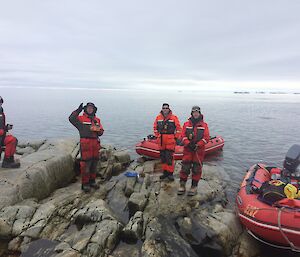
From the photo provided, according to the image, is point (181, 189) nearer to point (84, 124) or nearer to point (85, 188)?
point (85, 188)

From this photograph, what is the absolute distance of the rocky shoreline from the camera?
17.7ft

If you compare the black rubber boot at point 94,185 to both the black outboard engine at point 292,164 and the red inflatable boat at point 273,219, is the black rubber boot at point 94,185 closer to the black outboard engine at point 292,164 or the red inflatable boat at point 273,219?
the red inflatable boat at point 273,219

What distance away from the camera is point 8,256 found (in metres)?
5.16

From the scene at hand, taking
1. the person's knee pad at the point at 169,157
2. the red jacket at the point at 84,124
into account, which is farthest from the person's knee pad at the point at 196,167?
the red jacket at the point at 84,124

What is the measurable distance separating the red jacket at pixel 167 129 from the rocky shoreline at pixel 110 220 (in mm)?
1304

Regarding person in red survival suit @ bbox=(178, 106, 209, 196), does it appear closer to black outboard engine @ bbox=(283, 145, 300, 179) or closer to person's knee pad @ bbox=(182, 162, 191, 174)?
person's knee pad @ bbox=(182, 162, 191, 174)

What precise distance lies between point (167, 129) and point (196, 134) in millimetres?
968

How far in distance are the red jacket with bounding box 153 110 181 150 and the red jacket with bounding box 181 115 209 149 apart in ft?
1.76

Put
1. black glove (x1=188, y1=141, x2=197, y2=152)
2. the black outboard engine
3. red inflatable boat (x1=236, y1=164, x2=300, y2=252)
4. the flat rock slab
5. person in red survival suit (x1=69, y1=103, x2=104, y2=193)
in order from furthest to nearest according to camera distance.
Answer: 1. the black outboard engine
2. person in red survival suit (x1=69, y1=103, x2=104, y2=193)
3. black glove (x1=188, y1=141, x2=197, y2=152)
4. the flat rock slab
5. red inflatable boat (x1=236, y1=164, x2=300, y2=252)

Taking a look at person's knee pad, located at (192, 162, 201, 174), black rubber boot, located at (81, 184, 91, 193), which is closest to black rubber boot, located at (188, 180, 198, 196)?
person's knee pad, located at (192, 162, 201, 174)

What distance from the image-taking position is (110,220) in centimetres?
593

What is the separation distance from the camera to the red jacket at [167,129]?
7680mm

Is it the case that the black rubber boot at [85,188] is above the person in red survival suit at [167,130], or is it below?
below

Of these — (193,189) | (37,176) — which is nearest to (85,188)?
(37,176)
